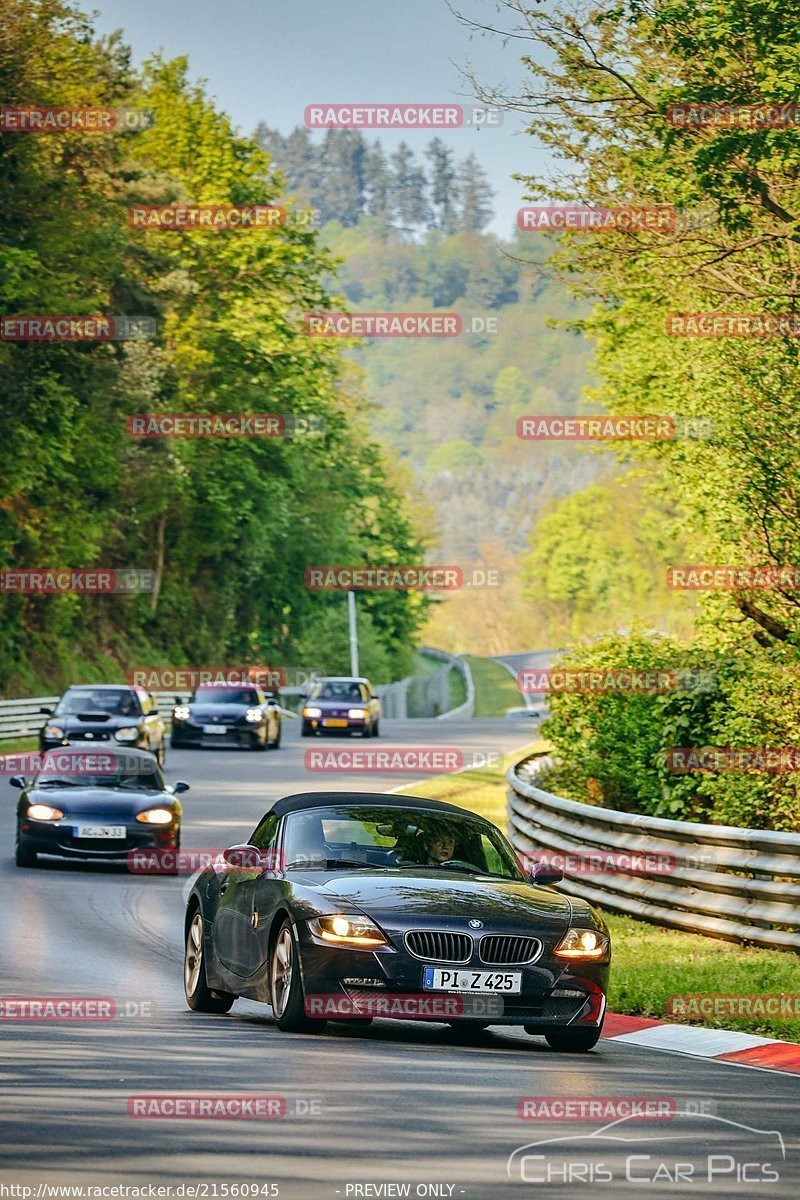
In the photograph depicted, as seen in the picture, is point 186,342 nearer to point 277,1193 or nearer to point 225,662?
point 225,662

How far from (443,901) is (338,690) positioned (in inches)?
1861

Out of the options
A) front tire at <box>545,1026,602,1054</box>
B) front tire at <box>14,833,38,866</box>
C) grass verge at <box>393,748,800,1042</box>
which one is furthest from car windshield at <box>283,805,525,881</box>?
front tire at <box>14,833,38,866</box>

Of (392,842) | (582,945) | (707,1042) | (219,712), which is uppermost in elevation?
(392,842)

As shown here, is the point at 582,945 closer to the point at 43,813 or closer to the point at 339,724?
the point at 43,813

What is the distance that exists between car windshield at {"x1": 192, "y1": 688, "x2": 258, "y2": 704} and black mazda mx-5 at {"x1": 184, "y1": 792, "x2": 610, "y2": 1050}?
36.4 m

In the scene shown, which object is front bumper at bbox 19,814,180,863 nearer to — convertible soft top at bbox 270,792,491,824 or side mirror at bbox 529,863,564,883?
convertible soft top at bbox 270,792,491,824

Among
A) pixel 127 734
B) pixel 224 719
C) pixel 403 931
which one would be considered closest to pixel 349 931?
pixel 403 931

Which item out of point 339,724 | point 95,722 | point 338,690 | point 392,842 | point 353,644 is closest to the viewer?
point 392,842

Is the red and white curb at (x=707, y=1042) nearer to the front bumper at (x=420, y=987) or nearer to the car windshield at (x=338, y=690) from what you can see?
the front bumper at (x=420, y=987)

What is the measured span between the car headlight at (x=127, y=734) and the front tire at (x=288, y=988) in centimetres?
2681

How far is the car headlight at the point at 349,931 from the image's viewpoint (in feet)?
34.4

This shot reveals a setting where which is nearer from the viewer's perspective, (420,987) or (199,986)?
(420,987)

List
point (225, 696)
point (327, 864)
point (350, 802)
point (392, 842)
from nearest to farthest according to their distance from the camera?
point (327, 864) < point (392, 842) < point (350, 802) < point (225, 696)

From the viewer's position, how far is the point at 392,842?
11766 millimetres
